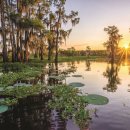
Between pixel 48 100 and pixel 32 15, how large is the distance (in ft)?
139

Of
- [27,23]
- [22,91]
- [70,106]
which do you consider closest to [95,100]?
[70,106]

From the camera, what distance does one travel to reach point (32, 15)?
51.8m

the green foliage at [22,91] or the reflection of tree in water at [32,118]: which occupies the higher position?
the green foliage at [22,91]

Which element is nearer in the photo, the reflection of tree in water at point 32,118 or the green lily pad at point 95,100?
the reflection of tree in water at point 32,118

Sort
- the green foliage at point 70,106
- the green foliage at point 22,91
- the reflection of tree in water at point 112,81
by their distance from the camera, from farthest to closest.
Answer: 1. the reflection of tree in water at point 112,81
2. the green foliage at point 22,91
3. the green foliage at point 70,106

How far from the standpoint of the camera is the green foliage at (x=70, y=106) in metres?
8.43

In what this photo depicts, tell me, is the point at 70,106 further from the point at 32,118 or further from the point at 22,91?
the point at 22,91

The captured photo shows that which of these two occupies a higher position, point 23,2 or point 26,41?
point 23,2

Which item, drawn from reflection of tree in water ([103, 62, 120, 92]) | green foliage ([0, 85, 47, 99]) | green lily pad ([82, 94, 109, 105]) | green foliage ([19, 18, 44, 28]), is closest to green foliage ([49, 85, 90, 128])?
green lily pad ([82, 94, 109, 105])

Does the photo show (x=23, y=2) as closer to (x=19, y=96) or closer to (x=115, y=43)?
(x=19, y=96)

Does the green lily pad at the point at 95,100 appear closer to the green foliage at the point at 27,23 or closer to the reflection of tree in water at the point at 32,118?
the reflection of tree in water at the point at 32,118

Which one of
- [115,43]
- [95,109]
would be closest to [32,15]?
[95,109]

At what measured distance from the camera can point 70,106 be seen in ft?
31.6

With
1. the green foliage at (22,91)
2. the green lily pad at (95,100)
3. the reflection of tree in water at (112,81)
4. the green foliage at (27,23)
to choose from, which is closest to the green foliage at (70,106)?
the green lily pad at (95,100)
